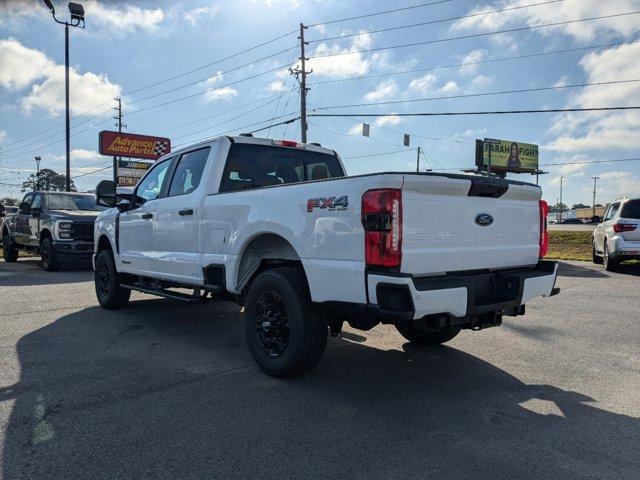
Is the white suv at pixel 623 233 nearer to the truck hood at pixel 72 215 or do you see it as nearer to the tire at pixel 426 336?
the tire at pixel 426 336

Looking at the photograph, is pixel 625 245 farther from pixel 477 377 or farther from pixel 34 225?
pixel 34 225

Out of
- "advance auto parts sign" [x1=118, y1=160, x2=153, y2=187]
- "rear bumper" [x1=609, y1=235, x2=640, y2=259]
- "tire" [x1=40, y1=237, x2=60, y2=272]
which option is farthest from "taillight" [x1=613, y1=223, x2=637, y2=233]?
"advance auto parts sign" [x1=118, y1=160, x2=153, y2=187]

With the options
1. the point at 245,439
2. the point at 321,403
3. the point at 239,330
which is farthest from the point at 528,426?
the point at 239,330

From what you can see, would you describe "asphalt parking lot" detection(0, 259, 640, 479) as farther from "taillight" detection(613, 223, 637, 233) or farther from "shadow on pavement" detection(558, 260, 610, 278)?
"taillight" detection(613, 223, 637, 233)

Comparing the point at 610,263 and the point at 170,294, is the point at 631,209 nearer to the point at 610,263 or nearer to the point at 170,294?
the point at 610,263

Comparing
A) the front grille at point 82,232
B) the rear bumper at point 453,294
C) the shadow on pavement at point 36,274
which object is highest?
the front grille at point 82,232

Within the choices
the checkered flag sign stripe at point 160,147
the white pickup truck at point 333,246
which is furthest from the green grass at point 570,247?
the checkered flag sign stripe at point 160,147

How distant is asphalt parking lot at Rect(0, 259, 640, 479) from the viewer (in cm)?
282

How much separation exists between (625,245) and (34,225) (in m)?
14.3

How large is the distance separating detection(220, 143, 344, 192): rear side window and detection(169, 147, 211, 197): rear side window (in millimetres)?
354

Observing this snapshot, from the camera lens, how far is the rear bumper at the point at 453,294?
3227 mm

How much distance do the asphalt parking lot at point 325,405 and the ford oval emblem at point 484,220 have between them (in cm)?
130

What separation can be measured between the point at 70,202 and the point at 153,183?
8521mm

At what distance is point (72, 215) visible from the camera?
12.2 m
